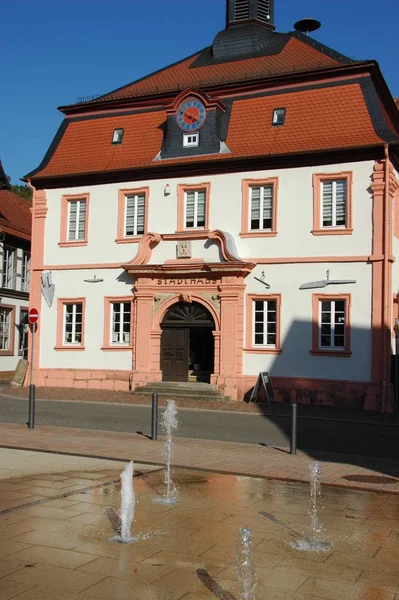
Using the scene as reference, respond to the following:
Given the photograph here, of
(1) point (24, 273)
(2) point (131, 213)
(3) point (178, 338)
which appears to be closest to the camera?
(3) point (178, 338)

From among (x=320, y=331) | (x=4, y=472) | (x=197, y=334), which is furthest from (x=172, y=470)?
(x=197, y=334)

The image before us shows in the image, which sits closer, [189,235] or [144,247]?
[189,235]

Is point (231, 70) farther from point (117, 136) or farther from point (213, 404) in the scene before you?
point (213, 404)

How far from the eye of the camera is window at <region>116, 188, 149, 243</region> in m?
26.2

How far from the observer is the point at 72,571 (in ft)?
18.1

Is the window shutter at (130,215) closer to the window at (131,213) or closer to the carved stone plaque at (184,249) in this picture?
the window at (131,213)

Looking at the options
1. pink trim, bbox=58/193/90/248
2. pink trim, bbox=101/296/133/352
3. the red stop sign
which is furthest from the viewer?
pink trim, bbox=58/193/90/248

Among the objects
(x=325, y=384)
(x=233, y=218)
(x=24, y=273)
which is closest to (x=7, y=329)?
(x=24, y=273)

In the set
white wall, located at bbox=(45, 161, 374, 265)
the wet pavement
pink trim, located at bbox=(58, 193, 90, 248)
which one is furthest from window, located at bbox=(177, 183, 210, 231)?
the wet pavement

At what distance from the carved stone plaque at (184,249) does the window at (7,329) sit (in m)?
14.5

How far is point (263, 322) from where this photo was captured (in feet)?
79.5

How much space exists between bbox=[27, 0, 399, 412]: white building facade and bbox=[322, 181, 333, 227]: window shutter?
0.18ft

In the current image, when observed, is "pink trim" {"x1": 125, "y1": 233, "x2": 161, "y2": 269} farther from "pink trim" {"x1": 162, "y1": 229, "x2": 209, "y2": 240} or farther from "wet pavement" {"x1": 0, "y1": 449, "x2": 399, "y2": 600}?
"wet pavement" {"x1": 0, "y1": 449, "x2": 399, "y2": 600}

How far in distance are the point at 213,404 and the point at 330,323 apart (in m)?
4.38
